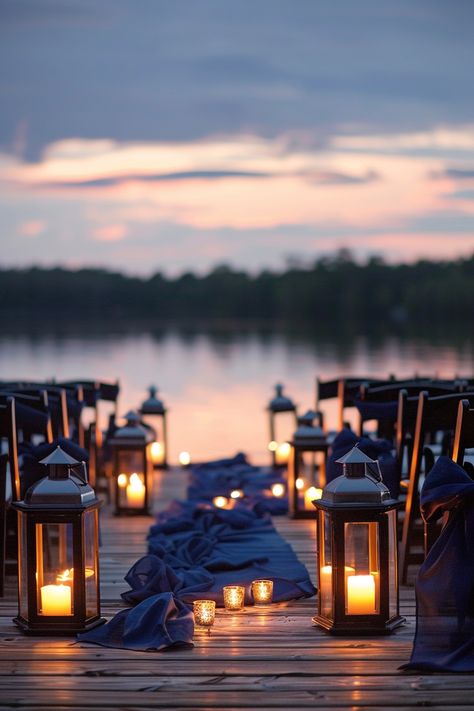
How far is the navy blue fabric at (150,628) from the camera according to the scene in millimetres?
3824

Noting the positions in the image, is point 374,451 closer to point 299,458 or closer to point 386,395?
point 386,395

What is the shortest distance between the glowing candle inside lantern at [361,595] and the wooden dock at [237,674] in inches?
4.0

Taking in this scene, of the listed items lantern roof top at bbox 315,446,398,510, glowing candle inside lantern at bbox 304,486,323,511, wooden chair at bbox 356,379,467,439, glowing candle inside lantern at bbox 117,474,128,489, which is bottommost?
glowing candle inside lantern at bbox 304,486,323,511

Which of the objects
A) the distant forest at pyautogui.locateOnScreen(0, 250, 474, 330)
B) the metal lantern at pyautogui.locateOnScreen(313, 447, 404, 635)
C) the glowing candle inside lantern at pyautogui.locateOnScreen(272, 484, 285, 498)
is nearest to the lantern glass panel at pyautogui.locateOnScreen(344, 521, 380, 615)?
the metal lantern at pyautogui.locateOnScreen(313, 447, 404, 635)

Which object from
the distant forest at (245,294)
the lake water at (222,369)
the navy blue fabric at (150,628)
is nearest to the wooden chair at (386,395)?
the navy blue fabric at (150,628)

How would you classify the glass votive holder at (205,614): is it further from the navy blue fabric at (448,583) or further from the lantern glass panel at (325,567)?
the navy blue fabric at (448,583)

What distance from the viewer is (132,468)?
6.98m

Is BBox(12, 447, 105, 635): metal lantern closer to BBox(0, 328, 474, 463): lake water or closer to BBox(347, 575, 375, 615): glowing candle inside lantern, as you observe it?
BBox(347, 575, 375, 615): glowing candle inside lantern

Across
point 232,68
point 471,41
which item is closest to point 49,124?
point 232,68

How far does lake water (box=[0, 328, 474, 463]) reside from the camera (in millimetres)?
15828

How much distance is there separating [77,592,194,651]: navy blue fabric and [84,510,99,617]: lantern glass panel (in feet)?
0.30

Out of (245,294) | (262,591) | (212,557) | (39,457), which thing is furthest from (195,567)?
(245,294)

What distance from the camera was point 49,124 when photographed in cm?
2306

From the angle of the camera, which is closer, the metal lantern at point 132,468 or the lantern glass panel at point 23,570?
the lantern glass panel at point 23,570
